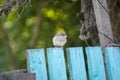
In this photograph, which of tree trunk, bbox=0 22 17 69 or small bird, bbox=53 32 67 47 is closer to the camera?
small bird, bbox=53 32 67 47

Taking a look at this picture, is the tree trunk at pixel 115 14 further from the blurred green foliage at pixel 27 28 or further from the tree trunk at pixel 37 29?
the tree trunk at pixel 37 29

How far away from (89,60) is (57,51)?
315 millimetres

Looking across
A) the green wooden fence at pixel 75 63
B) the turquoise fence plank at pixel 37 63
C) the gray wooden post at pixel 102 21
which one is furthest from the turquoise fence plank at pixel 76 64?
the gray wooden post at pixel 102 21

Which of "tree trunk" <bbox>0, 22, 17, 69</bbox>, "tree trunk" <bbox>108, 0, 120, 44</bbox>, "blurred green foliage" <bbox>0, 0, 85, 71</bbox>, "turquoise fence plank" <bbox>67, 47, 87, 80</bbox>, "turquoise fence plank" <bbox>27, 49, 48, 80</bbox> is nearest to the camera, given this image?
"turquoise fence plank" <bbox>27, 49, 48, 80</bbox>

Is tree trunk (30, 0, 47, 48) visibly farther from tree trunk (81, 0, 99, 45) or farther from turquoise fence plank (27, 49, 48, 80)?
turquoise fence plank (27, 49, 48, 80)

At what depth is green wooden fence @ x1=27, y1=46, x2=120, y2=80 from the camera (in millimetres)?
2850

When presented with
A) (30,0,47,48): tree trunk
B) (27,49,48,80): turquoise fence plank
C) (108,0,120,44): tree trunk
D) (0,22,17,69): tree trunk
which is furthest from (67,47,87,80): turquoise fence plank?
(0,22,17,69): tree trunk

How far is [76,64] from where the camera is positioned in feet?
9.82

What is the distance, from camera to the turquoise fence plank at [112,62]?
3135 mm

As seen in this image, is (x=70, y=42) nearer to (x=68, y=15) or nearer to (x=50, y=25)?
(x=68, y=15)

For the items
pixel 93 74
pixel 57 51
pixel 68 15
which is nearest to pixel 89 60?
pixel 93 74

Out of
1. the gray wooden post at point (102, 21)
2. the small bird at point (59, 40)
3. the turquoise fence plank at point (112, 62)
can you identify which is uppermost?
the gray wooden post at point (102, 21)

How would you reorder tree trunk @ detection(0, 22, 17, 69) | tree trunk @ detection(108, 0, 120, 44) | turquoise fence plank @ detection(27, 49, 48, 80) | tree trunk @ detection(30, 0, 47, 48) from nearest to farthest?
turquoise fence plank @ detection(27, 49, 48, 80), tree trunk @ detection(108, 0, 120, 44), tree trunk @ detection(30, 0, 47, 48), tree trunk @ detection(0, 22, 17, 69)

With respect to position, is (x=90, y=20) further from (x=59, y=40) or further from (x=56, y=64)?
(x=56, y=64)
